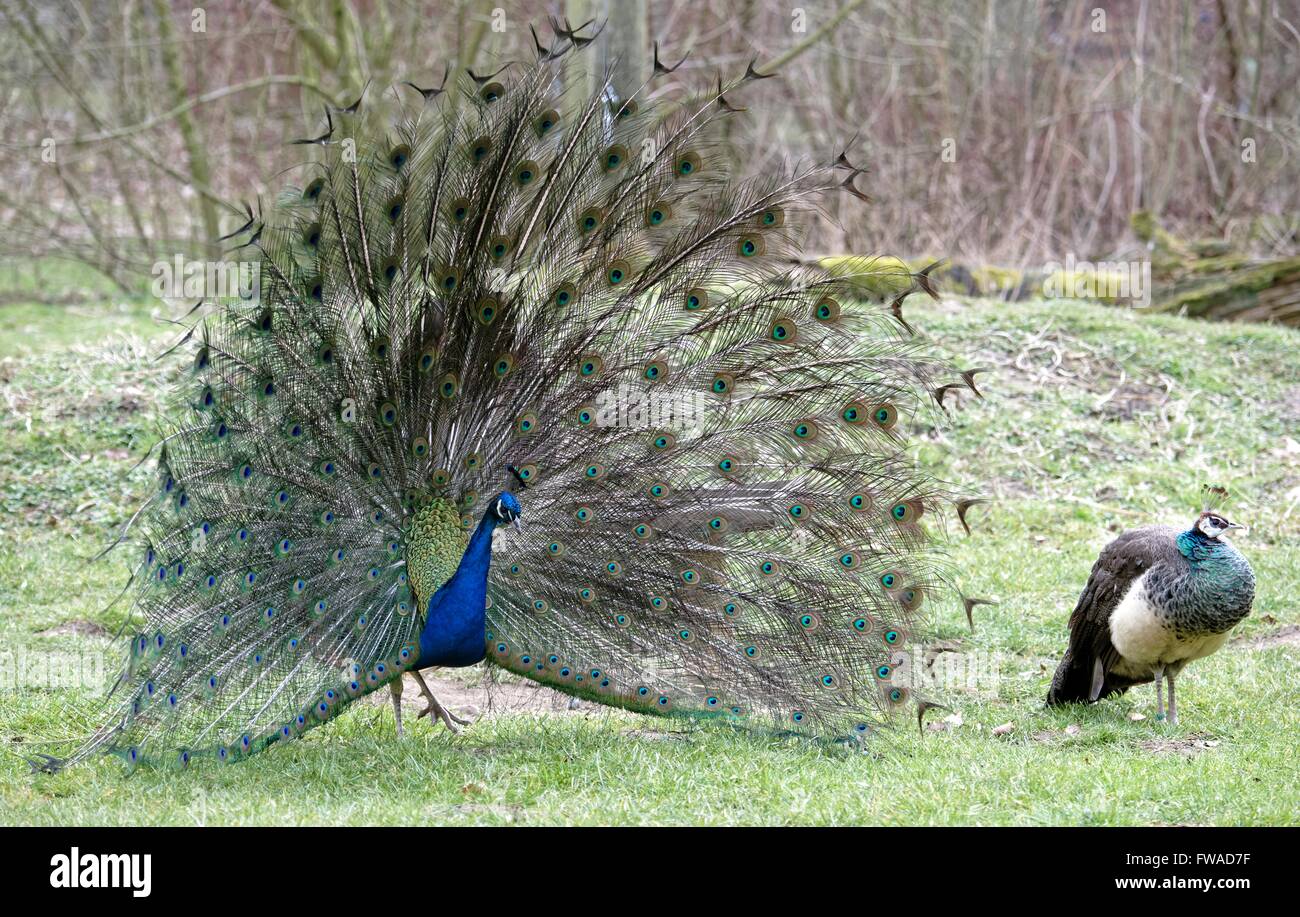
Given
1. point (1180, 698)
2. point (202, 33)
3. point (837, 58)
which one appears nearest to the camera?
point (1180, 698)

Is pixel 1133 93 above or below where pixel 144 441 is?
above

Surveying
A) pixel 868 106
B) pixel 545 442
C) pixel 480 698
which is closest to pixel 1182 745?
pixel 545 442

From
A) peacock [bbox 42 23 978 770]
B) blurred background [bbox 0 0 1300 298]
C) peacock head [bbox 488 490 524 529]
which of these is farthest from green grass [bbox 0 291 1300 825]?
blurred background [bbox 0 0 1300 298]

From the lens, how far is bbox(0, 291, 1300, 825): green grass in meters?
4.98

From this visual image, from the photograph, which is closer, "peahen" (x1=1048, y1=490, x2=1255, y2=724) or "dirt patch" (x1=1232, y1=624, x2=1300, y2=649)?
"peahen" (x1=1048, y1=490, x2=1255, y2=724)

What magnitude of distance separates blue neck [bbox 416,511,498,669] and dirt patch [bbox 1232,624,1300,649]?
4555 mm

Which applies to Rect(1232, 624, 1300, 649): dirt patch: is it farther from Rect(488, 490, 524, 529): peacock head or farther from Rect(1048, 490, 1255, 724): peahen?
Rect(488, 490, 524, 529): peacock head

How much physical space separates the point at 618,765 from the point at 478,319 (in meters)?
1.88

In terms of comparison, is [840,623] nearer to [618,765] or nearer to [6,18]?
[618,765]

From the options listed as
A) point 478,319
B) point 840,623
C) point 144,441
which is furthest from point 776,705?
point 144,441

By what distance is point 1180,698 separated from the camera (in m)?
6.68

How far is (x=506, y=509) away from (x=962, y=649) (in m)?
3.31

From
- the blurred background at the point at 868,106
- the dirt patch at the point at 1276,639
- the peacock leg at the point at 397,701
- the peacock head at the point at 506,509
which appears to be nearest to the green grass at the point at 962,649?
the dirt patch at the point at 1276,639

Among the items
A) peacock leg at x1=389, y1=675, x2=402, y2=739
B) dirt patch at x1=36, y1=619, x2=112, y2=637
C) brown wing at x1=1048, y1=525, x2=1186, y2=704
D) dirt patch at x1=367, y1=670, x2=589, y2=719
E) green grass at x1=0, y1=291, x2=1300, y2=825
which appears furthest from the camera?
dirt patch at x1=36, y1=619, x2=112, y2=637
